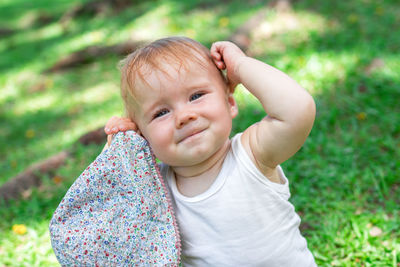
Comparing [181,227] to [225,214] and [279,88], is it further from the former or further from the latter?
[279,88]

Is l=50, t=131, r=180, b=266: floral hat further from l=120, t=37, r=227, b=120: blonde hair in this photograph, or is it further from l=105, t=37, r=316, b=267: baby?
l=120, t=37, r=227, b=120: blonde hair

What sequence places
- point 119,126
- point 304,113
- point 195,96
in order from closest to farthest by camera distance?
point 304,113 < point 195,96 < point 119,126

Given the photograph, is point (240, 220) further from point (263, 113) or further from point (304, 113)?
point (263, 113)

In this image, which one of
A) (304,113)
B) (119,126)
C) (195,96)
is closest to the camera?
(304,113)

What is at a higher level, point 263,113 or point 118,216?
point 118,216

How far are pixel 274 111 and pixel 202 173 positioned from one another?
1.32ft

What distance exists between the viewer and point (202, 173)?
1705 millimetres

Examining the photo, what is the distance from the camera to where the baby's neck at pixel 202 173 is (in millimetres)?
1689

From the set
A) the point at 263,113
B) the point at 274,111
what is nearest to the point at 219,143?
the point at 274,111

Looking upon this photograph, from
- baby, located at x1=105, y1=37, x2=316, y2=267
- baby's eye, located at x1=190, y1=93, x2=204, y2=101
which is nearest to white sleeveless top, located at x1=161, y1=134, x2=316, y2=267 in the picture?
baby, located at x1=105, y1=37, x2=316, y2=267

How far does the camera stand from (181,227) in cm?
173

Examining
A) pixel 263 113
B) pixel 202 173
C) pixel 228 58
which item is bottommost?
pixel 263 113

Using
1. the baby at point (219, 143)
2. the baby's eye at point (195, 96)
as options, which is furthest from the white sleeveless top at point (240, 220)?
the baby's eye at point (195, 96)

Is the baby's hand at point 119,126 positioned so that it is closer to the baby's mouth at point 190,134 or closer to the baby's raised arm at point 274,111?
the baby's mouth at point 190,134
